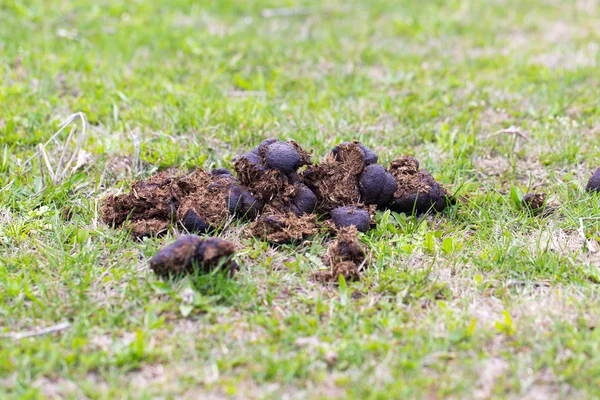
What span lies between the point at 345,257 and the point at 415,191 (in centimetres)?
75

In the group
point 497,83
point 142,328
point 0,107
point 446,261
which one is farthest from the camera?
point 497,83

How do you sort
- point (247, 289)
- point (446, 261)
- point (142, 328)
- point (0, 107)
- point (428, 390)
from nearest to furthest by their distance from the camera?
point (428, 390) → point (142, 328) → point (247, 289) → point (446, 261) → point (0, 107)

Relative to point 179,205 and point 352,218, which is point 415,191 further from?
point 179,205

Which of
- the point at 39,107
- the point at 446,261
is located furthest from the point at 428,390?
the point at 39,107

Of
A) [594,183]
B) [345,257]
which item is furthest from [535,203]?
[345,257]

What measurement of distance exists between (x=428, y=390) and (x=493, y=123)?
10.5ft

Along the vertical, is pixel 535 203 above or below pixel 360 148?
below

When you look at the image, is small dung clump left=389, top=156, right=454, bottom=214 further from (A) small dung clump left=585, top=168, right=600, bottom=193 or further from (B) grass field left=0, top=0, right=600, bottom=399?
(A) small dung clump left=585, top=168, right=600, bottom=193

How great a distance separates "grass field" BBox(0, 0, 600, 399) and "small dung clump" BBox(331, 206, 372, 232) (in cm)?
9

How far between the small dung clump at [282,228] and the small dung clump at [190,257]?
0.45m

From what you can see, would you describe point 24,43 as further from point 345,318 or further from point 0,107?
point 345,318

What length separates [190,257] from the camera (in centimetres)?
321

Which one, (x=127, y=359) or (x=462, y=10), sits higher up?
(x=462, y=10)

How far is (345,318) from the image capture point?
3.06m
